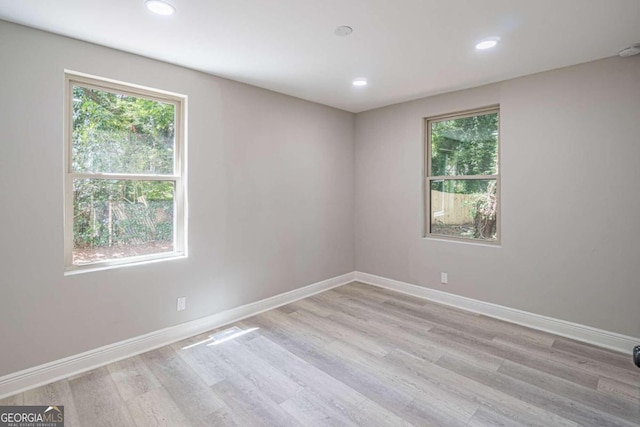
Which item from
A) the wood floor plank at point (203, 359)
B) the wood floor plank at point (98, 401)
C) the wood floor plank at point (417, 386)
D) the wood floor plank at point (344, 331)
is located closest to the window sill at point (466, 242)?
the wood floor plank at point (344, 331)

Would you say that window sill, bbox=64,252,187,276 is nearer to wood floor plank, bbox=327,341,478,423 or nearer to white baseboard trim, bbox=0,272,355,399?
white baseboard trim, bbox=0,272,355,399

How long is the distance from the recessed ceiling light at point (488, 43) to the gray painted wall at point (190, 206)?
2171 mm

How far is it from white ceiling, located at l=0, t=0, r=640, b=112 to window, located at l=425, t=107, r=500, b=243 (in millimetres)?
616

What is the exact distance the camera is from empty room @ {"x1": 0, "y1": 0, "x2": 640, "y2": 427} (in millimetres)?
2164

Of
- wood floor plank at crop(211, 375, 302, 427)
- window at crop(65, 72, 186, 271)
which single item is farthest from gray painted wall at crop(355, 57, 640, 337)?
window at crop(65, 72, 186, 271)

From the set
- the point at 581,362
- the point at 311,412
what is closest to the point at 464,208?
the point at 581,362

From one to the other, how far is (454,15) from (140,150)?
8.94ft

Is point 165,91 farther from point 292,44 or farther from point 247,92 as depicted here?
point 292,44

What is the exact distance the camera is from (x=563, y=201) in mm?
3094

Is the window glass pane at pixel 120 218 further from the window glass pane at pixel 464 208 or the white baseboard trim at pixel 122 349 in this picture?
the window glass pane at pixel 464 208

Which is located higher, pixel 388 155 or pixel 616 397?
pixel 388 155

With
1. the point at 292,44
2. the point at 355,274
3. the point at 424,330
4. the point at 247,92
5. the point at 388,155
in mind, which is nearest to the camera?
the point at 292,44

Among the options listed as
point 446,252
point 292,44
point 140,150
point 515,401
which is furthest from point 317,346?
point 292,44

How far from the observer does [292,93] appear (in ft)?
12.8
